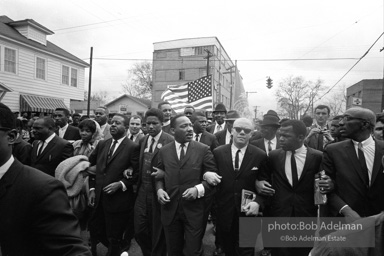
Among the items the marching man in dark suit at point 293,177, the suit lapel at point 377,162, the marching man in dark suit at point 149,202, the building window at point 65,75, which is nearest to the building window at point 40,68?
the building window at point 65,75

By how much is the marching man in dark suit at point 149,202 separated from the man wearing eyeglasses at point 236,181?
2.87ft

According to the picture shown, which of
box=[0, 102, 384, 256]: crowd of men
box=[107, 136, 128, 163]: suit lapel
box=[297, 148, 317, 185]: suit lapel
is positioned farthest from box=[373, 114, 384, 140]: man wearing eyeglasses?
box=[107, 136, 128, 163]: suit lapel

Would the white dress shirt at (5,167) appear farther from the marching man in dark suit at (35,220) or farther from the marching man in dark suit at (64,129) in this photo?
the marching man in dark suit at (64,129)

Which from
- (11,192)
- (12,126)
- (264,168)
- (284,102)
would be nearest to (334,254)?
(11,192)

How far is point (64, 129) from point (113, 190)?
12.1 feet

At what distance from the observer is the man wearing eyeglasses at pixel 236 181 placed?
3.81m

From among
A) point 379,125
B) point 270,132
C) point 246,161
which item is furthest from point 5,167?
point 270,132

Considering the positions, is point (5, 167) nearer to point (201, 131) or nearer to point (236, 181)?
point (236, 181)

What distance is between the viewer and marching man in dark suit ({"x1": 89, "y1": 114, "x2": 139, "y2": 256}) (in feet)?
14.4

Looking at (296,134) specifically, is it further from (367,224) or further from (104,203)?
(104,203)

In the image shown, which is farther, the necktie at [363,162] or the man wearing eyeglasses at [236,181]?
the man wearing eyeglasses at [236,181]

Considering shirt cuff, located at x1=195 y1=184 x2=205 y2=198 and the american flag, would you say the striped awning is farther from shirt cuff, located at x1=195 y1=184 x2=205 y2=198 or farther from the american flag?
shirt cuff, located at x1=195 y1=184 x2=205 y2=198

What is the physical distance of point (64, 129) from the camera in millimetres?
7219

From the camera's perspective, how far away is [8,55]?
1766 centimetres
